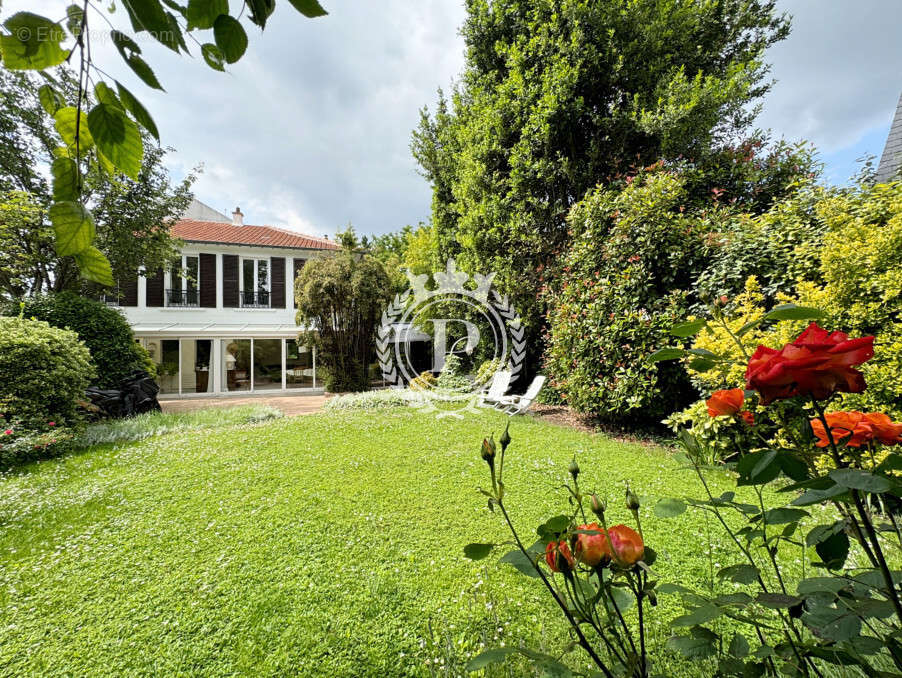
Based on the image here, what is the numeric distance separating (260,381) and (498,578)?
49.7ft

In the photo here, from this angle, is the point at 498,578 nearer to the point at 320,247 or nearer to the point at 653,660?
the point at 653,660

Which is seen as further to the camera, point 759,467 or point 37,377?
point 37,377

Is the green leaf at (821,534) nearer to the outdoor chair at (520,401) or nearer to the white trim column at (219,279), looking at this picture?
the outdoor chair at (520,401)

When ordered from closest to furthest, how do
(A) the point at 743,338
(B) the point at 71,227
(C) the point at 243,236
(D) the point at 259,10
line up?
(B) the point at 71,227 < (D) the point at 259,10 < (A) the point at 743,338 < (C) the point at 243,236

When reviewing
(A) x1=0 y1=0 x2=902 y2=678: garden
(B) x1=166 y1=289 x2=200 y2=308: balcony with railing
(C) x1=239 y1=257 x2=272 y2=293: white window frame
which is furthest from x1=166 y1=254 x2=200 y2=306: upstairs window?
(A) x1=0 y1=0 x2=902 y2=678: garden

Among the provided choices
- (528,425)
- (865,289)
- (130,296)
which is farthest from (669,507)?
(130,296)

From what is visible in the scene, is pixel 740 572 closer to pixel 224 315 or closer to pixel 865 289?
pixel 865 289

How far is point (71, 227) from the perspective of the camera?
28.3 inches

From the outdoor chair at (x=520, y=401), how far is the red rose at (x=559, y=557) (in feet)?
23.5

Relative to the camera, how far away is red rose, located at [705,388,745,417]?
95 cm

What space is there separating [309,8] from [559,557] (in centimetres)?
Answer: 139

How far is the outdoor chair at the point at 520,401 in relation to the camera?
313 inches

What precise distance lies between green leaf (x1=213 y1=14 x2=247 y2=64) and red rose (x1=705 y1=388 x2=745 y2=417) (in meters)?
1.49

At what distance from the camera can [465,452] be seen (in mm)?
5168
